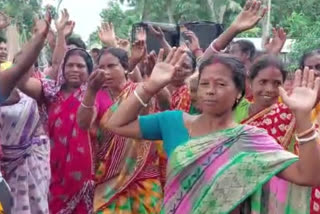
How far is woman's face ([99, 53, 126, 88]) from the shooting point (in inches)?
243

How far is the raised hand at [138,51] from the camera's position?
6.67 m

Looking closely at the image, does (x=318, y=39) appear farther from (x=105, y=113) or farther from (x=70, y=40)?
(x=105, y=113)

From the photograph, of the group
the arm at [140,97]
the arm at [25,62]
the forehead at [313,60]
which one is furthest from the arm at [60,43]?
the arm at [140,97]

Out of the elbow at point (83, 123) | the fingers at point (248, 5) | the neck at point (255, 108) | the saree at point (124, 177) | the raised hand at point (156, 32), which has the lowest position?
the saree at point (124, 177)

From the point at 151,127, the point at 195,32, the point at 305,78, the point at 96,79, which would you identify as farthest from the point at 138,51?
the point at 305,78

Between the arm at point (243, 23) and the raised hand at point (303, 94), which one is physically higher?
the arm at point (243, 23)

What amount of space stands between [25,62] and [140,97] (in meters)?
1.01

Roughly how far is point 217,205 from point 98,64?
2.58 m

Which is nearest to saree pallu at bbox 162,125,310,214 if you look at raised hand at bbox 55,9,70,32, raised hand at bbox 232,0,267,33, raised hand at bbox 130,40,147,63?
raised hand at bbox 232,0,267,33

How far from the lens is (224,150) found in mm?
4047

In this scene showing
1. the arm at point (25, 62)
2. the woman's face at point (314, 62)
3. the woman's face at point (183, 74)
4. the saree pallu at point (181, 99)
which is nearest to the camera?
the arm at point (25, 62)

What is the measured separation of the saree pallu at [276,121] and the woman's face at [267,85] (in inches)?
3.6

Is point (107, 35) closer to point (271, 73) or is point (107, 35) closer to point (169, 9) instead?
point (271, 73)

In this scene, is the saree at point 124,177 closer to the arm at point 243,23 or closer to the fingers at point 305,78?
the arm at point 243,23
